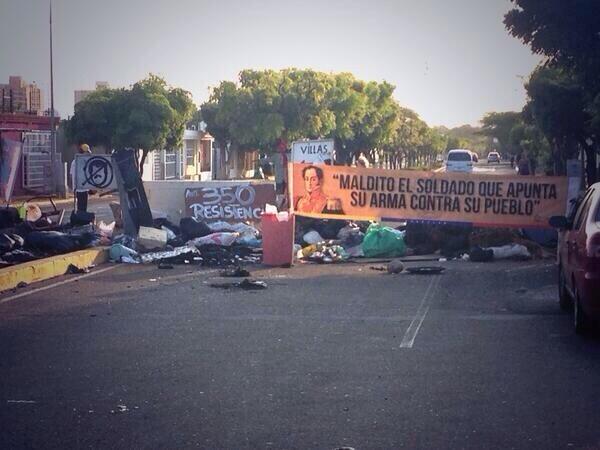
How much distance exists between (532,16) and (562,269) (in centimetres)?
853

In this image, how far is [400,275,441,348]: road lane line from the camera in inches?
400

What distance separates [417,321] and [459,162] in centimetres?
4925

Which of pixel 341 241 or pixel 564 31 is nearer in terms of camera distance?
pixel 564 31

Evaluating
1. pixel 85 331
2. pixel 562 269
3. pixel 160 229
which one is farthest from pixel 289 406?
pixel 160 229

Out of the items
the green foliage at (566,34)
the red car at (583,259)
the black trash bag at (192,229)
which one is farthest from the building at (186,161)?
the red car at (583,259)

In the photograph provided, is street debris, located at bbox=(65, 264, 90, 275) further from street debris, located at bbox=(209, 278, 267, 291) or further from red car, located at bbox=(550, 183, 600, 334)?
red car, located at bbox=(550, 183, 600, 334)

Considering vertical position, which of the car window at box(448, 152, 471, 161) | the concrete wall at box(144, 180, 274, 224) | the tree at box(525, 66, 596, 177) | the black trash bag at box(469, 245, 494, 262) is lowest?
the black trash bag at box(469, 245, 494, 262)

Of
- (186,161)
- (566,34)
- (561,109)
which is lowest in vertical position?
A: (186,161)

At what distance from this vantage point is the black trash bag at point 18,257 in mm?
16875

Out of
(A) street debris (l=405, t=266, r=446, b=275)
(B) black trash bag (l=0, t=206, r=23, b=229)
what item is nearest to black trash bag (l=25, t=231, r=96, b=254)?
(B) black trash bag (l=0, t=206, r=23, b=229)

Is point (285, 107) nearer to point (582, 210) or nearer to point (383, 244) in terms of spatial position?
point (383, 244)

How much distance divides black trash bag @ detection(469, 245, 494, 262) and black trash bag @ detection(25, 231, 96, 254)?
7.32 meters

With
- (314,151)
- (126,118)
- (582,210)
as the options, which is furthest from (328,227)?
(126,118)

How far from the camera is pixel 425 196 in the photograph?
2055 centimetres
